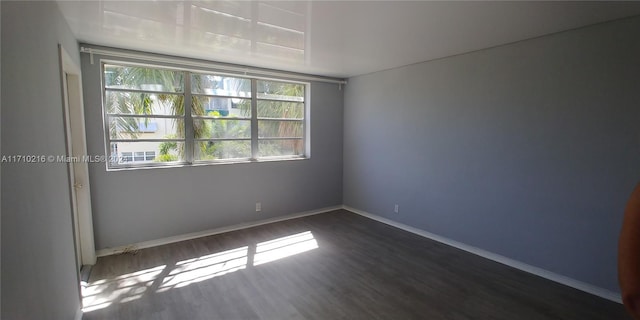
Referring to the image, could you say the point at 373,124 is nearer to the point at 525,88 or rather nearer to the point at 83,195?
the point at 525,88

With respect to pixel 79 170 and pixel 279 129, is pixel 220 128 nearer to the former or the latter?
pixel 279 129

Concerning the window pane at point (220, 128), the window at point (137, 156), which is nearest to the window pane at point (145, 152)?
the window at point (137, 156)

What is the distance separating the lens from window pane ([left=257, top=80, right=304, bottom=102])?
15.2 ft

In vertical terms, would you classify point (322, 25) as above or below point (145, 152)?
above

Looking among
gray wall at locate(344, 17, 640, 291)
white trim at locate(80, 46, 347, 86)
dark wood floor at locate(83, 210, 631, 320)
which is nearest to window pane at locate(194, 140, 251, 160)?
white trim at locate(80, 46, 347, 86)

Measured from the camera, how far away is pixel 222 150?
170 inches

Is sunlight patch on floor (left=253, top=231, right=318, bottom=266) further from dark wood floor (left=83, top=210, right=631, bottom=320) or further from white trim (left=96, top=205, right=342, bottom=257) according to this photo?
white trim (left=96, top=205, right=342, bottom=257)

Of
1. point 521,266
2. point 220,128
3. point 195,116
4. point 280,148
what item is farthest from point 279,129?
point 521,266

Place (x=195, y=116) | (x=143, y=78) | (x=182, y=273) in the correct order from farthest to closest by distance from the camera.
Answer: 1. (x=195, y=116)
2. (x=143, y=78)
3. (x=182, y=273)

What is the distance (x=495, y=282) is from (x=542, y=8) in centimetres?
247

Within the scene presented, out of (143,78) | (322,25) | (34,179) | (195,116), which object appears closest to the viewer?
(34,179)

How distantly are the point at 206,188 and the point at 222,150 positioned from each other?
1.96ft

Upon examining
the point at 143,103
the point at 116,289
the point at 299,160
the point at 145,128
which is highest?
the point at 143,103

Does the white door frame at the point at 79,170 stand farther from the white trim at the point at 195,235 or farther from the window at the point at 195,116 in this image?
the window at the point at 195,116
